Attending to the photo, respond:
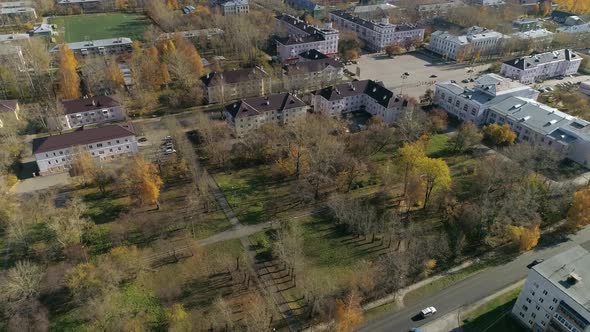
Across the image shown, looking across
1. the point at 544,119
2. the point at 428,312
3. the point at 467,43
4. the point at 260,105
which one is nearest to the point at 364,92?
the point at 260,105

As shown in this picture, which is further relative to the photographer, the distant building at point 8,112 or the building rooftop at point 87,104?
the building rooftop at point 87,104

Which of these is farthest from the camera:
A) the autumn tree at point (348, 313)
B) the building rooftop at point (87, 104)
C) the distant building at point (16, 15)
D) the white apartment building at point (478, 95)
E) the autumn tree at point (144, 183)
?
the distant building at point (16, 15)

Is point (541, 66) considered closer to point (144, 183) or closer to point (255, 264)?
point (255, 264)

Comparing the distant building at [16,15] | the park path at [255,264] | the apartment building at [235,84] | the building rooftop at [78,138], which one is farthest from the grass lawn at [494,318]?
the distant building at [16,15]

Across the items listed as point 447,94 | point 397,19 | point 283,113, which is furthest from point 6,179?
point 397,19

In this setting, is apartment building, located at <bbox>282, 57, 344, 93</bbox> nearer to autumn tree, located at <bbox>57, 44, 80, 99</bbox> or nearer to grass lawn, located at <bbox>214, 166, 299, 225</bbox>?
grass lawn, located at <bbox>214, 166, 299, 225</bbox>

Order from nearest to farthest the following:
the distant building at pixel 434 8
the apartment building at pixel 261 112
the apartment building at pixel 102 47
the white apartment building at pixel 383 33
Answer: the apartment building at pixel 261 112 < the apartment building at pixel 102 47 < the white apartment building at pixel 383 33 < the distant building at pixel 434 8

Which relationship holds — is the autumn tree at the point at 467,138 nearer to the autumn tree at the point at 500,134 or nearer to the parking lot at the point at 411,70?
the autumn tree at the point at 500,134

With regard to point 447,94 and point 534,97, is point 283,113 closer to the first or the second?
point 447,94
